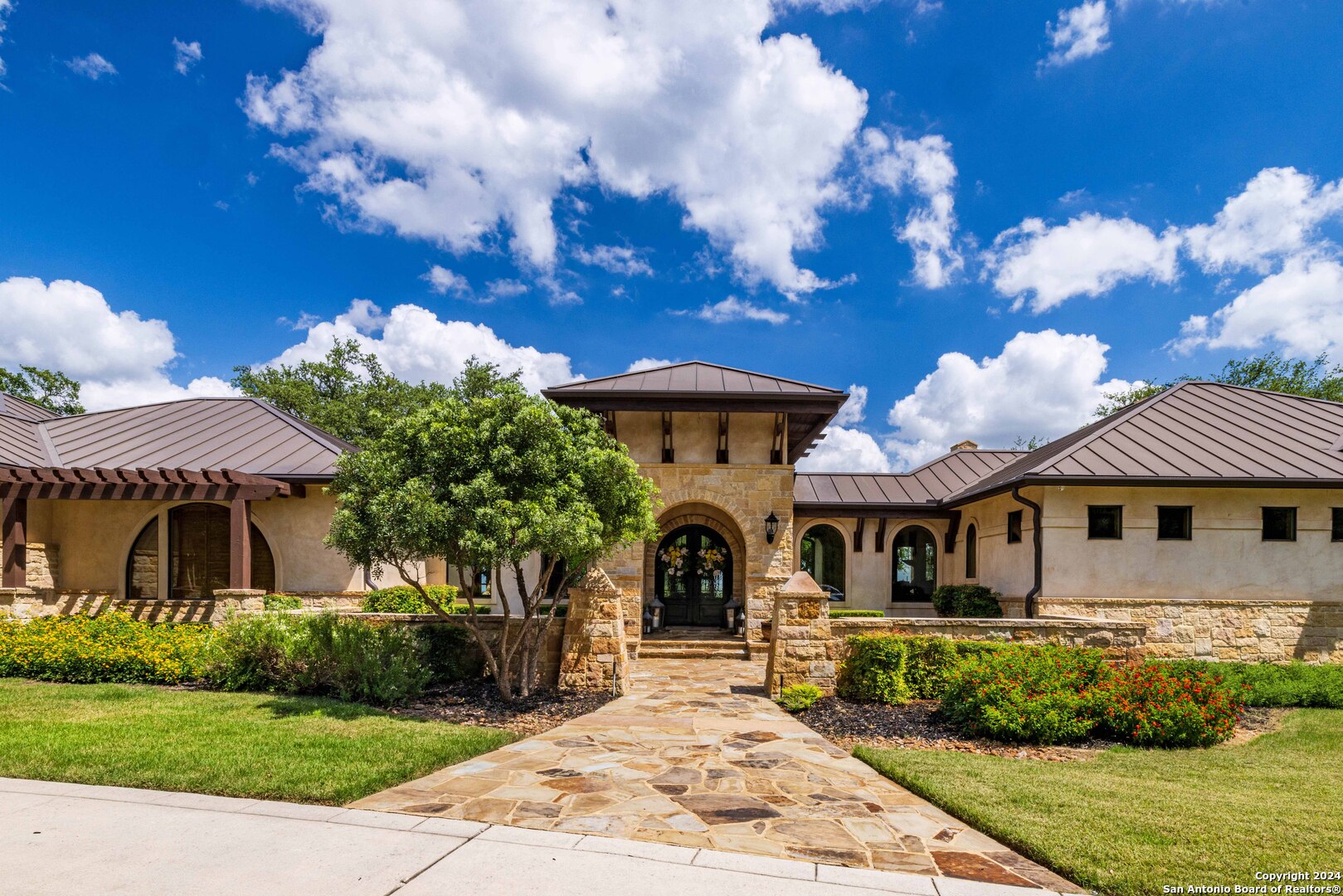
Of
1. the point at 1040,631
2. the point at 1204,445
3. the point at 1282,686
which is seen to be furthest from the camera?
the point at 1204,445

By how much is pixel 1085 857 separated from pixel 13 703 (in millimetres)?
10668

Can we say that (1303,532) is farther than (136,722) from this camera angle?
Yes

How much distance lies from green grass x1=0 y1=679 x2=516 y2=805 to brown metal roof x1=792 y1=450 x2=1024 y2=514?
12280mm

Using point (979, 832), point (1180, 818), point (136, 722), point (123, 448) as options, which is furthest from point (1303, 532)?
point (123, 448)

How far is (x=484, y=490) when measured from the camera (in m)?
7.77

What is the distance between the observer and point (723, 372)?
14531 mm

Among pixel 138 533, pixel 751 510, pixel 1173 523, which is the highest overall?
pixel 751 510

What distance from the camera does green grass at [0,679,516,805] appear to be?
514cm

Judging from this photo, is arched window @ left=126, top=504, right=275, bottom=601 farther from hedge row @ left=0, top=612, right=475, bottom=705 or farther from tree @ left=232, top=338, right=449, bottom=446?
tree @ left=232, top=338, right=449, bottom=446

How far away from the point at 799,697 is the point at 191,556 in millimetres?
13180

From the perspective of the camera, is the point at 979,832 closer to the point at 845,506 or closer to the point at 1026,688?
the point at 1026,688

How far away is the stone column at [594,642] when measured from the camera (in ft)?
31.1

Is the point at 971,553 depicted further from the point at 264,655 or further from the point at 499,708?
the point at 264,655

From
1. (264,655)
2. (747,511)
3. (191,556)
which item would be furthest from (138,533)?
(747,511)
